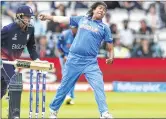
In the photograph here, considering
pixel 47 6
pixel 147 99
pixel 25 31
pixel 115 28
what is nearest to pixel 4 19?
pixel 47 6

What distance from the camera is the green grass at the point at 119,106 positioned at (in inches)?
633

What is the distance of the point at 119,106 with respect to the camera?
18.2 metres

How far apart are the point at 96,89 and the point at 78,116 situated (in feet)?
9.60

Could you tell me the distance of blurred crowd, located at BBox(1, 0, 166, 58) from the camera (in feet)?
76.7

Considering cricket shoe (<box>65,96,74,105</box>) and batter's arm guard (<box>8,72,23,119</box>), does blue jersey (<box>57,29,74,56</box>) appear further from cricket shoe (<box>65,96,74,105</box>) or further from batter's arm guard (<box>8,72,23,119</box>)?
batter's arm guard (<box>8,72,23,119</box>)

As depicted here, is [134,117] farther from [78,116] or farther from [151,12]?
[151,12]

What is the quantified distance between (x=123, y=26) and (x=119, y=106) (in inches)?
264

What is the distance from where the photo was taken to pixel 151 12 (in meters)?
24.8

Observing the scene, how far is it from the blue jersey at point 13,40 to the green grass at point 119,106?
221 centimetres

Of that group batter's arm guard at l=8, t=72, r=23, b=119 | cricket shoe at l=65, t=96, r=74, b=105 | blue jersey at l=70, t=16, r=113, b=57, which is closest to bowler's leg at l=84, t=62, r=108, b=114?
blue jersey at l=70, t=16, r=113, b=57

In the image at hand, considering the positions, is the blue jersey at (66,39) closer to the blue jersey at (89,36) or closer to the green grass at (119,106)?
the green grass at (119,106)

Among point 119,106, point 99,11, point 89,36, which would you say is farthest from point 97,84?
point 119,106

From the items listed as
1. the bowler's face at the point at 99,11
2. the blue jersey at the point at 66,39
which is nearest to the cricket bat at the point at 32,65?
the bowler's face at the point at 99,11

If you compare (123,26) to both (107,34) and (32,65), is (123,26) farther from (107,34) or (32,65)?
(32,65)
